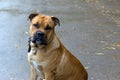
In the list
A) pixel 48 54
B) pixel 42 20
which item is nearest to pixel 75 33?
pixel 48 54

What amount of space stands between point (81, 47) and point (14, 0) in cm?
642

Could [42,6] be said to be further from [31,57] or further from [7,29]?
[31,57]

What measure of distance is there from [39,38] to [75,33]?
457cm

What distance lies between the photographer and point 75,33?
10117mm

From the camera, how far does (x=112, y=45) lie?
360 inches

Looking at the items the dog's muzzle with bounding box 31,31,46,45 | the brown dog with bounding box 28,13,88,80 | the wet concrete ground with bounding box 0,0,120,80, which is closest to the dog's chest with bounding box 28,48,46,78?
the brown dog with bounding box 28,13,88,80

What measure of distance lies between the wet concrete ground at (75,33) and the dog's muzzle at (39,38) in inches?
62.2

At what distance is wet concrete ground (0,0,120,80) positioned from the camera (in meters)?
7.62

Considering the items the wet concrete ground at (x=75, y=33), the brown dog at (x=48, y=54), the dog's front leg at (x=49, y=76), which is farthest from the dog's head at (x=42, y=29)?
the wet concrete ground at (x=75, y=33)

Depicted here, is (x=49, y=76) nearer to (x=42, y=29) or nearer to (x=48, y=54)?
(x=48, y=54)

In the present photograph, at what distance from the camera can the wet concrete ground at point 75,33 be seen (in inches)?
300

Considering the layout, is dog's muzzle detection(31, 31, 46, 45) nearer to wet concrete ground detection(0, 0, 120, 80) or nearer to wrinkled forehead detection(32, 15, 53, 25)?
wrinkled forehead detection(32, 15, 53, 25)

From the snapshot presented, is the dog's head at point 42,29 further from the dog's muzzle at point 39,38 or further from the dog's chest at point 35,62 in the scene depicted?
the dog's chest at point 35,62

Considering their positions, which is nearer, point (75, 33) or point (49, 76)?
point (49, 76)
